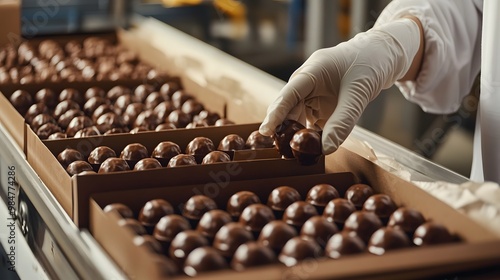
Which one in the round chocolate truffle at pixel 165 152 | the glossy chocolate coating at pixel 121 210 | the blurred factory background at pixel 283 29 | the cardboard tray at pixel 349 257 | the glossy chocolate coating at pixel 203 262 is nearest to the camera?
the cardboard tray at pixel 349 257

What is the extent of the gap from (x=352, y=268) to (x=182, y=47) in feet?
6.73

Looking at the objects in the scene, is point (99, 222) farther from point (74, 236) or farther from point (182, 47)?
point (182, 47)

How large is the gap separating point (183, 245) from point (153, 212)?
0.17 m

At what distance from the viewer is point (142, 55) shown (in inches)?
121

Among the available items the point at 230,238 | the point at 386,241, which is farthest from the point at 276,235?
the point at 386,241

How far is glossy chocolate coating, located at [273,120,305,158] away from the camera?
1631 mm

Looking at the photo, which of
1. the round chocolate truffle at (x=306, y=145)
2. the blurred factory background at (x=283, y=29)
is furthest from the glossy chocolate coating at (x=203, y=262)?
the blurred factory background at (x=283, y=29)

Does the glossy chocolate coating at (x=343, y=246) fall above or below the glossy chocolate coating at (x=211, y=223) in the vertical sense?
above

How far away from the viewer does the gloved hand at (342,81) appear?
1621 millimetres

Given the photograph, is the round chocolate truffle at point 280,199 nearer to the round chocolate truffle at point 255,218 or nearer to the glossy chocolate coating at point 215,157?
the round chocolate truffle at point 255,218

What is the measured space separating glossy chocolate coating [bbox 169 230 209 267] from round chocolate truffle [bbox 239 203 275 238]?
121 mm

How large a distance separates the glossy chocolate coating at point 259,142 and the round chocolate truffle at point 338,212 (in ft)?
1.42

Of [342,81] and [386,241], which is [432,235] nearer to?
[386,241]

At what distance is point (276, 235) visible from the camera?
1.23m
